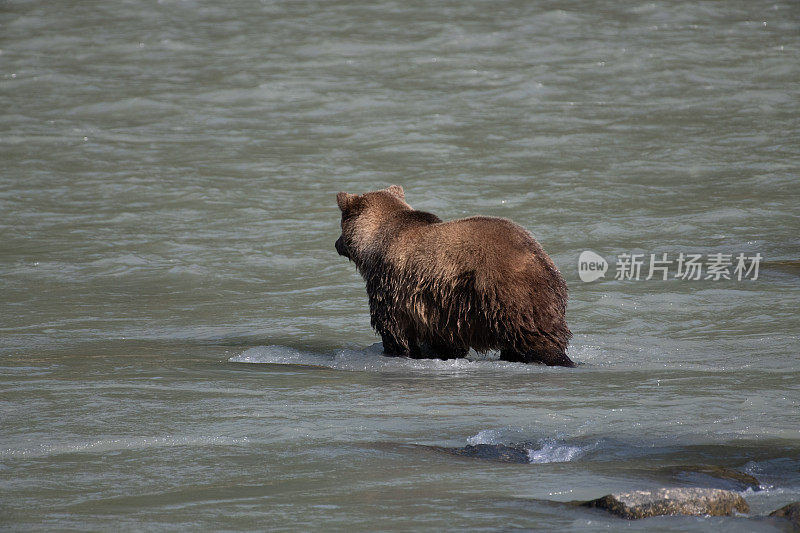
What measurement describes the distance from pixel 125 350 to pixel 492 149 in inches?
361

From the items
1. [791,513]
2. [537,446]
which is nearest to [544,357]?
[537,446]

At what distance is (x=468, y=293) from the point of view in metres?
7.96

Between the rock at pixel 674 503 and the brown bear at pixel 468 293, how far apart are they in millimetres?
3320

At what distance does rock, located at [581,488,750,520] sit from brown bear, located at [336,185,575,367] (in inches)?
131

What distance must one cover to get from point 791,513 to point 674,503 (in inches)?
16.4

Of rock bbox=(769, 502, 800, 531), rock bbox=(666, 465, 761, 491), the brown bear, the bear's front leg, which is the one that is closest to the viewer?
rock bbox=(769, 502, 800, 531)

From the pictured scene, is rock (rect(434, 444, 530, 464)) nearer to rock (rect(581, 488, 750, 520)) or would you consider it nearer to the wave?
rock (rect(581, 488, 750, 520))

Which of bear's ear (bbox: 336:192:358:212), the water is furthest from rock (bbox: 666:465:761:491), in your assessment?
bear's ear (bbox: 336:192:358:212)

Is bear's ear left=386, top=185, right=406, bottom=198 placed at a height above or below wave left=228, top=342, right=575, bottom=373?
above

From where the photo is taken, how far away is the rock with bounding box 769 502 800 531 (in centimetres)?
435

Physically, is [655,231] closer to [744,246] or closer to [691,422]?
[744,246]

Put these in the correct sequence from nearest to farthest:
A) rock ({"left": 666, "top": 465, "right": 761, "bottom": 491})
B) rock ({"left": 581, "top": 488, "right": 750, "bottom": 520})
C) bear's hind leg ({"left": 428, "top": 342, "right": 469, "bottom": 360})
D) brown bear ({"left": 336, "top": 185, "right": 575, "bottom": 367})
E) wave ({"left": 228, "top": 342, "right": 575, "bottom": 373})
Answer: rock ({"left": 581, "top": 488, "right": 750, "bottom": 520})
rock ({"left": 666, "top": 465, "right": 761, "bottom": 491})
brown bear ({"left": 336, "top": 185, "right": 575, "bottom": 367})
wave ({"left": 228, "top": 342, "right": 575, "bottom": 373})
bear's hind leg ({"left": 428, "top": 342, "right": 469, "bottom": 360})

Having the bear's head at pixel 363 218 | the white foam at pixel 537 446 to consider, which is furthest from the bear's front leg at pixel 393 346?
the white foam at pixel 537 446

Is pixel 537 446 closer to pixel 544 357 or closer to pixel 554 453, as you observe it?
pixel 554 453
